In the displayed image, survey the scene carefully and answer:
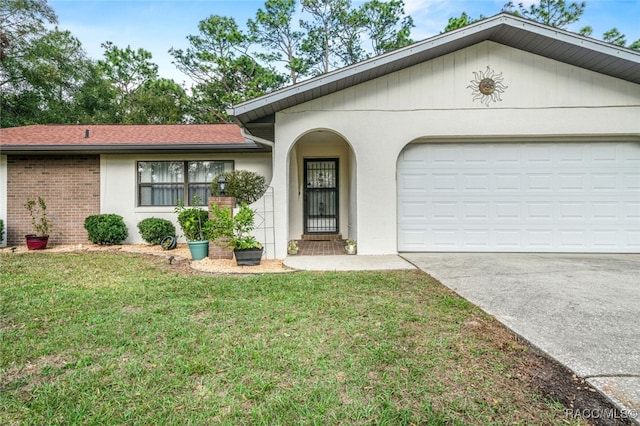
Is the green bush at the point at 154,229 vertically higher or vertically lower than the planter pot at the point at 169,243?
A: higher

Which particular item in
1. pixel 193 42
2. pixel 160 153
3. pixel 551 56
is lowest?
A: pixel 160 153

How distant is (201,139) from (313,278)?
6.45m

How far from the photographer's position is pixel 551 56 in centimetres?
693

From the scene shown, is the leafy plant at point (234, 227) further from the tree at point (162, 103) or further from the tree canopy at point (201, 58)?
the tree at point (162, 103)

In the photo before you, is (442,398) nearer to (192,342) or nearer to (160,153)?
(192,342)

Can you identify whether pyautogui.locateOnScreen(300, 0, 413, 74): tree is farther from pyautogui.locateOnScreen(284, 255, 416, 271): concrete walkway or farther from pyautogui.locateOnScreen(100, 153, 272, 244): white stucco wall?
pyautogui.locateOnScreen(284, 255, 416, 271): concrete walkway

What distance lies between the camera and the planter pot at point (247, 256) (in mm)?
6352

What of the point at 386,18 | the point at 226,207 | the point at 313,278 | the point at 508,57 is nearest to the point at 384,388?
the point at 313,278

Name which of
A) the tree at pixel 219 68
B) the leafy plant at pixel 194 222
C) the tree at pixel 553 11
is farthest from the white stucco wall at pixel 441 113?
the tree at pixel 219 68

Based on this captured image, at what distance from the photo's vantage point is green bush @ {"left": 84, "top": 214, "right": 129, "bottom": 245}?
893cm

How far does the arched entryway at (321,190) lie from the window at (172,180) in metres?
2.22

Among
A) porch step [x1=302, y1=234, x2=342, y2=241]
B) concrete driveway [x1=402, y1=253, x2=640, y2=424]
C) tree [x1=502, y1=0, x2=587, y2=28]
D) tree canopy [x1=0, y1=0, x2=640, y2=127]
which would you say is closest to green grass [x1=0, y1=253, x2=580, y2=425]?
concrete driveway [x1=402, y1=253, x2=640, y2=424]

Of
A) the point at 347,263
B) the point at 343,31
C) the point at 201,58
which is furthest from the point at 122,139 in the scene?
the point at 343,31

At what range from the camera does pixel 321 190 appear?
10.1 metres
